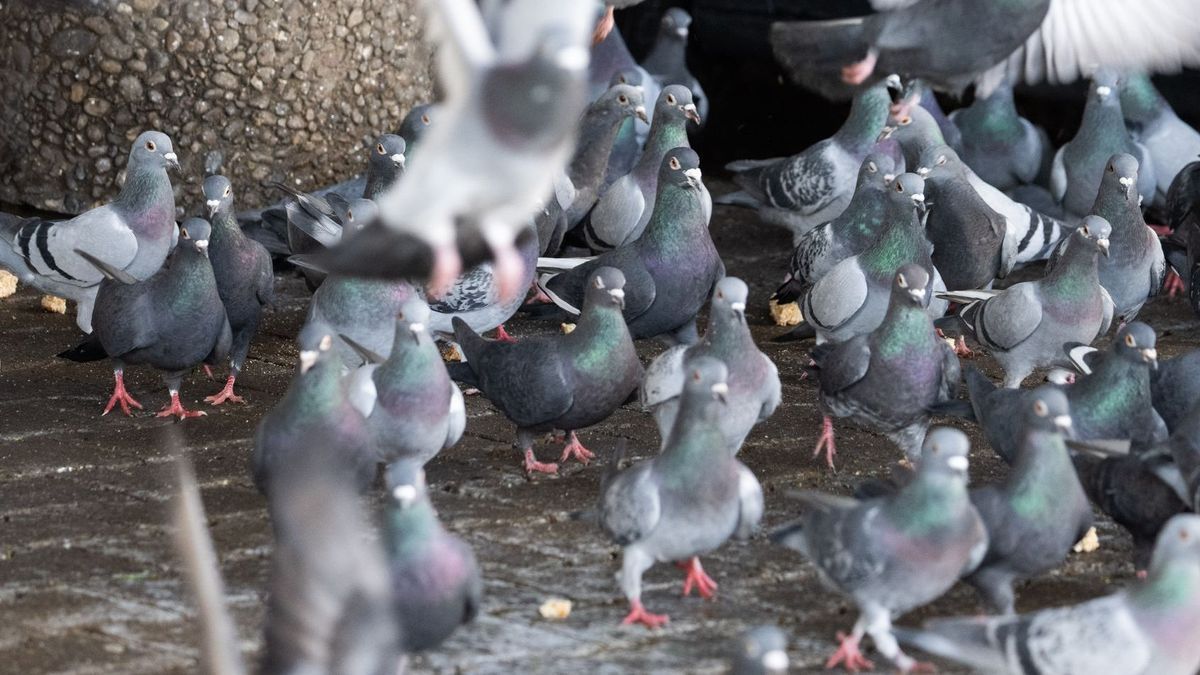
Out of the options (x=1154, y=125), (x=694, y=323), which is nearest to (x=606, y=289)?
(x=694, y=323)

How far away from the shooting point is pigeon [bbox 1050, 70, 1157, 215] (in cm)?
902

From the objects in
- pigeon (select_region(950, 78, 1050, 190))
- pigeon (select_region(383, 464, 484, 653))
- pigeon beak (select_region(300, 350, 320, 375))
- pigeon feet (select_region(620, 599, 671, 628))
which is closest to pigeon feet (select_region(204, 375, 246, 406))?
pigeon beak (select_region(300, 350, 320, 375))

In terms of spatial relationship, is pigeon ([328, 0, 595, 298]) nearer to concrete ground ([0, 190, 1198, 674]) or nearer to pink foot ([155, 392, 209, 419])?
concrete ground ([0, 190, 1198, 674])

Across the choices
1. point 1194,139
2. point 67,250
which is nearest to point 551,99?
point 67,250

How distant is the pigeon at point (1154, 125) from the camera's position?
960 centimetres

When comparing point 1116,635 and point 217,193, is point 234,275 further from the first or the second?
point 1116,635

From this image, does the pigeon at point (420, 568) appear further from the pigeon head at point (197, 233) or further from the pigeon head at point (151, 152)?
the pigeon head at point (151, 152)

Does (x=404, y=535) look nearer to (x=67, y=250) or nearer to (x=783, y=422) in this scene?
(x=783, y=422)

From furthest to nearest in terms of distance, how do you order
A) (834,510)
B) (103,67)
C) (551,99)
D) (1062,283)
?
(103,67) → (1062,283) → (834,510) → (551,99)

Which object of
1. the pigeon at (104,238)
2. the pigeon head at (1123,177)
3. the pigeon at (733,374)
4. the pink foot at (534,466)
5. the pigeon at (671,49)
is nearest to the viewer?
the pigeon at (733,374)

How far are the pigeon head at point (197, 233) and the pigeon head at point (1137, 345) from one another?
3.15 metres

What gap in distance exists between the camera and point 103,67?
29.2 feet

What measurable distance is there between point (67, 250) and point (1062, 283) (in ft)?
12.3

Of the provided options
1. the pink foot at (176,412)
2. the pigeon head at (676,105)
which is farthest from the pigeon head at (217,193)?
the pigeon head at (676,105)
